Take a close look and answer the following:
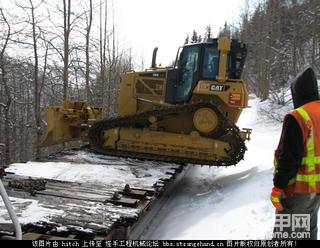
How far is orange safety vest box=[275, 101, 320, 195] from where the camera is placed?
12.1 feet

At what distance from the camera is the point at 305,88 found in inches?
150

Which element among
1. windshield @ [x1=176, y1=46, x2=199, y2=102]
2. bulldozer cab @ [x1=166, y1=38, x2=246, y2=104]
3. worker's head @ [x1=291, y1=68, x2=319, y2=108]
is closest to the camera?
worker's head @ [x1=291, y1=68, x2=319, y2=108]

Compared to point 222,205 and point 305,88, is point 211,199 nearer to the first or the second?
point 222,205

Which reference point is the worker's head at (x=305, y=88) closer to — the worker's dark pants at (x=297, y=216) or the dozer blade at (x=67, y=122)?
the worker's dark pants at (x=297, y=216)

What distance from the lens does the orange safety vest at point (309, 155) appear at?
369 cm

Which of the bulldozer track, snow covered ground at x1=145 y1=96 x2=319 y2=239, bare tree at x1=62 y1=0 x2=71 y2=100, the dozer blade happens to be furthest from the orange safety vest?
bare tree at x1=62 y1=0 x2=71 y2=100

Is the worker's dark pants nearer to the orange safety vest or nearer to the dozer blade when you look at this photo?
the orange safety vest

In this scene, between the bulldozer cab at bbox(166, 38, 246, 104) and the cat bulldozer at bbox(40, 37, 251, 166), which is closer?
the cat bulldozer at bbox(40, 37, 251, 166)

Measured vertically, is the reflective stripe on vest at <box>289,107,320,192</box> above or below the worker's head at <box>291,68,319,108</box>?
below

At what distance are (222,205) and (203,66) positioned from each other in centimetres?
346

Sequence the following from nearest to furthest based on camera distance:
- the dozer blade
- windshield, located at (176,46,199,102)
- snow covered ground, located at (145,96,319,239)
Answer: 1. snow covered ground, located at (145,96,319,239)
2. windshield, located at (176,46,199,102)
3. the dozer blade

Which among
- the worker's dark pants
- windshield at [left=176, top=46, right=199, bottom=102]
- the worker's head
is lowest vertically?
the worker's dark pants

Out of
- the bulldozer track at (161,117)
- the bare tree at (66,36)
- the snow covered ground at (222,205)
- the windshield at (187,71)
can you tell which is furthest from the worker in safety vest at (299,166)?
the bare tree at (66,36)

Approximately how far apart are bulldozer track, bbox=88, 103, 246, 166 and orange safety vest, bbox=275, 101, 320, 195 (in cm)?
511
